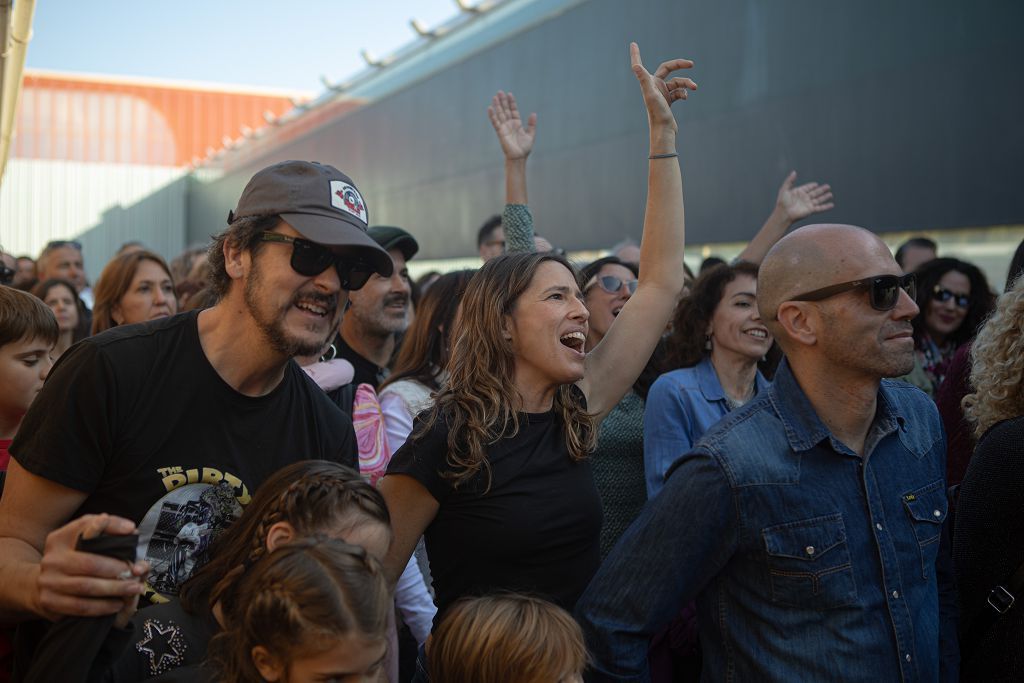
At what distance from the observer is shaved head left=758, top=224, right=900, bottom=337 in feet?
7.93

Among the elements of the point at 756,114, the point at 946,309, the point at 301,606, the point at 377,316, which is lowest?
the point at 301,606

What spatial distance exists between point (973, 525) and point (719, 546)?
866 millimetres

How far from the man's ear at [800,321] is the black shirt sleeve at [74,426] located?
1690 millimetres

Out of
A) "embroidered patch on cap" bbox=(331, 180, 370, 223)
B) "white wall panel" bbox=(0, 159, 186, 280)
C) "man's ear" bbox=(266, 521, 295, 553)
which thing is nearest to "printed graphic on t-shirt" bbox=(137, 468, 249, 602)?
"man's ear" bbox=(266, 521, 295, 553)

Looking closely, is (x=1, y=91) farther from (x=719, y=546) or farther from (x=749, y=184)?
(x=749, y=184)

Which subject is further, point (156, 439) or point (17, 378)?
point (17, 378)

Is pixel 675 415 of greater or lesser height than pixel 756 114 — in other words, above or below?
below

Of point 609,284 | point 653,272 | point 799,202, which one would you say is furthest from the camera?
point 799,202

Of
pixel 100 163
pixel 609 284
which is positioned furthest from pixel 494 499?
pixel 100 163

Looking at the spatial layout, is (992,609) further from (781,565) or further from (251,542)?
(251,542)

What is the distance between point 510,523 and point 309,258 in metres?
0.86

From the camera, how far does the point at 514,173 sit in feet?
12.8

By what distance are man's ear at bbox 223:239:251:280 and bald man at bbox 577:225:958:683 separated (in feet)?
3.91

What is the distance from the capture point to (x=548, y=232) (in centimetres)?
1287
